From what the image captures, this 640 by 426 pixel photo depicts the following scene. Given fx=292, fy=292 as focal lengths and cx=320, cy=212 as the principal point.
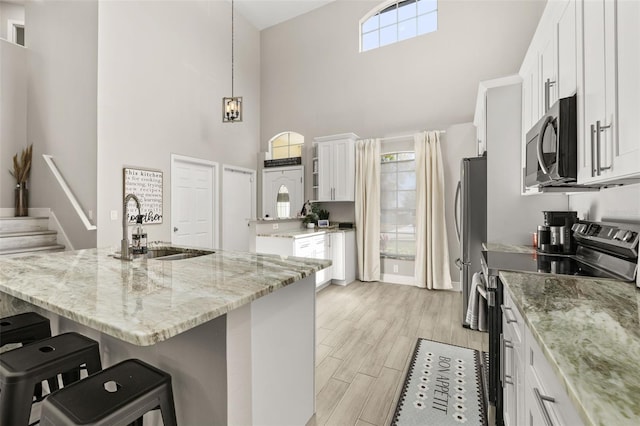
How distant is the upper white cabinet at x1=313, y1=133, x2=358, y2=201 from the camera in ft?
16.0

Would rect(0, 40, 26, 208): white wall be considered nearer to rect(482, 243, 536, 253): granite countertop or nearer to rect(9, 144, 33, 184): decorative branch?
rect(9, 144, 33, 184): decorative branch

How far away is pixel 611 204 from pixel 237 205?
5.20m

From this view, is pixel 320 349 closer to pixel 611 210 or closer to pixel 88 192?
pixel 611 210

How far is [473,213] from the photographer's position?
9.30 ft

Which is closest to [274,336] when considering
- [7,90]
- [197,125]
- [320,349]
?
[320,349]

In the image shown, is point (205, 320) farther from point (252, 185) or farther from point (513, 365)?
point (252, 185)

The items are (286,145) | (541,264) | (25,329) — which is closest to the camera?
(25,329)

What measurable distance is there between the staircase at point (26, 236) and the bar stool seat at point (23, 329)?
2.48 m

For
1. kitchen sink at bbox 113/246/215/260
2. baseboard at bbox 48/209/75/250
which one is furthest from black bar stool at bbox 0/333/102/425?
baseboard at bbox 48/209/75/250

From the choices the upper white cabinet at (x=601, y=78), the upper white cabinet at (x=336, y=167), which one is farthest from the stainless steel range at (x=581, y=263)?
the upper white cabinet at (x=336, y=167)

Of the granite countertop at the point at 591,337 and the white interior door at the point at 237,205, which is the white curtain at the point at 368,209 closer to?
the white interior door at the point at 237,205

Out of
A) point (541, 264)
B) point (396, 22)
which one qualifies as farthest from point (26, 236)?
point (396, 22)

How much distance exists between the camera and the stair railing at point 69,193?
3451 mm

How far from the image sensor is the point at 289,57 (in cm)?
592
